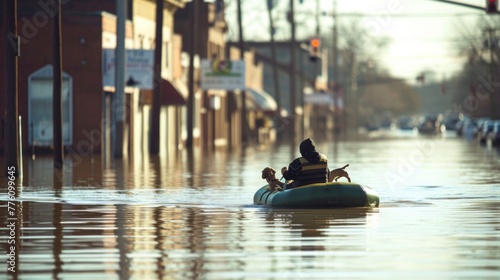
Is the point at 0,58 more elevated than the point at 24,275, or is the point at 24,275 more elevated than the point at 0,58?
the point at 0,58

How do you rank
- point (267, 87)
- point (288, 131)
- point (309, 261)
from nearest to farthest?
point (309, 261), point (288, 131), point (267, 87)

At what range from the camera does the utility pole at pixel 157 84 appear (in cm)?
5966

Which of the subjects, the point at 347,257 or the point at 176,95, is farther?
the point at 176,95

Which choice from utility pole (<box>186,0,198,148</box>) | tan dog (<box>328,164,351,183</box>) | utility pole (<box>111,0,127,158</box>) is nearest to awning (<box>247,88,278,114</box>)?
utility pole (<box>186,0,198,148</box>)

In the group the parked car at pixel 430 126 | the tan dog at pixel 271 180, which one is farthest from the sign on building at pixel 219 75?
the parked car at pixel 430 126

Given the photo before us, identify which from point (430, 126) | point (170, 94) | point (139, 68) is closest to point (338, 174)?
point (139, 68)

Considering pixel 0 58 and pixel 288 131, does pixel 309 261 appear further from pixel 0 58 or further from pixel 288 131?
pixel 288 131

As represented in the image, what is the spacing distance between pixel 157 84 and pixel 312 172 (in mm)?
36591

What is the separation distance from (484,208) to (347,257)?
31.1ft

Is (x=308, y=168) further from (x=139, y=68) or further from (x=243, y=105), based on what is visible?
(x=243, y=105)

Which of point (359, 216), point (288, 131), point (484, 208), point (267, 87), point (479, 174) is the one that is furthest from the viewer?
point (267, 87)

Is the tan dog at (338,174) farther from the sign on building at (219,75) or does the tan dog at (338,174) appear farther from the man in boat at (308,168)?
the sign on building at (219,75)

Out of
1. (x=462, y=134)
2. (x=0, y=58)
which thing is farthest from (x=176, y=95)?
(x=462, y=134)

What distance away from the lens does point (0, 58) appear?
6000 cm
